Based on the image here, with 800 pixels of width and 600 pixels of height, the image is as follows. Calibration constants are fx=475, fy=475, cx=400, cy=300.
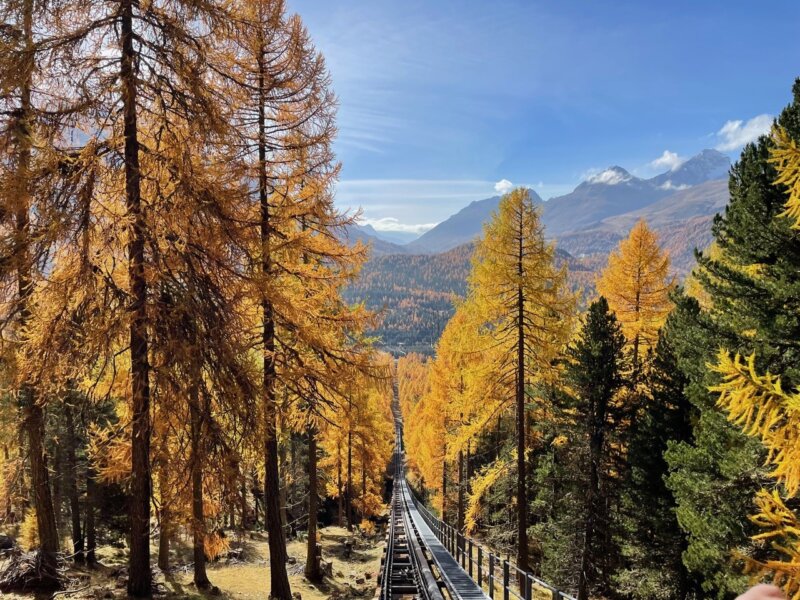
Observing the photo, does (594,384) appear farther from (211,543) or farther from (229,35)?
(229,35)

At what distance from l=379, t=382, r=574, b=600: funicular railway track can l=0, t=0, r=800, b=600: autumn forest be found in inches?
60.1

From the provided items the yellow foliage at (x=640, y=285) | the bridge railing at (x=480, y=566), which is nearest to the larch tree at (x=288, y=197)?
the bridge railing at (x=480, y=566)

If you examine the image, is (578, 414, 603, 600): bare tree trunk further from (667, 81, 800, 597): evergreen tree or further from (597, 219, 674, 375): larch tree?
(597, 219, 674, 375): larch tree

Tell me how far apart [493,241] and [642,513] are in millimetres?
9799

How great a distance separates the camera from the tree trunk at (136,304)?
6.83 meters

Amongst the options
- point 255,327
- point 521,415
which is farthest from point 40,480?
point 521,415

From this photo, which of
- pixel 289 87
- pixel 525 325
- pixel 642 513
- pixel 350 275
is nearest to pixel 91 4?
pixel 289 87

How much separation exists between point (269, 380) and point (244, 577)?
11.0 m

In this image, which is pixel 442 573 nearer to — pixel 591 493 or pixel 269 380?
pixel 591 493

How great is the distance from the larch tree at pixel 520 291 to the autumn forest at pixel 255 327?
0.09 meters

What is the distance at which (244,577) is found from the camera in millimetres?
17094

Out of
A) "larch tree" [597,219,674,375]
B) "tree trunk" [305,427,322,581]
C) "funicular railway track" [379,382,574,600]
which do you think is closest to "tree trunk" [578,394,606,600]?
"funicular railway track" [379,382,574,600]

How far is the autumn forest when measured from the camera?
6598 mm

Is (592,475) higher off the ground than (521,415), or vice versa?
(521,415)
